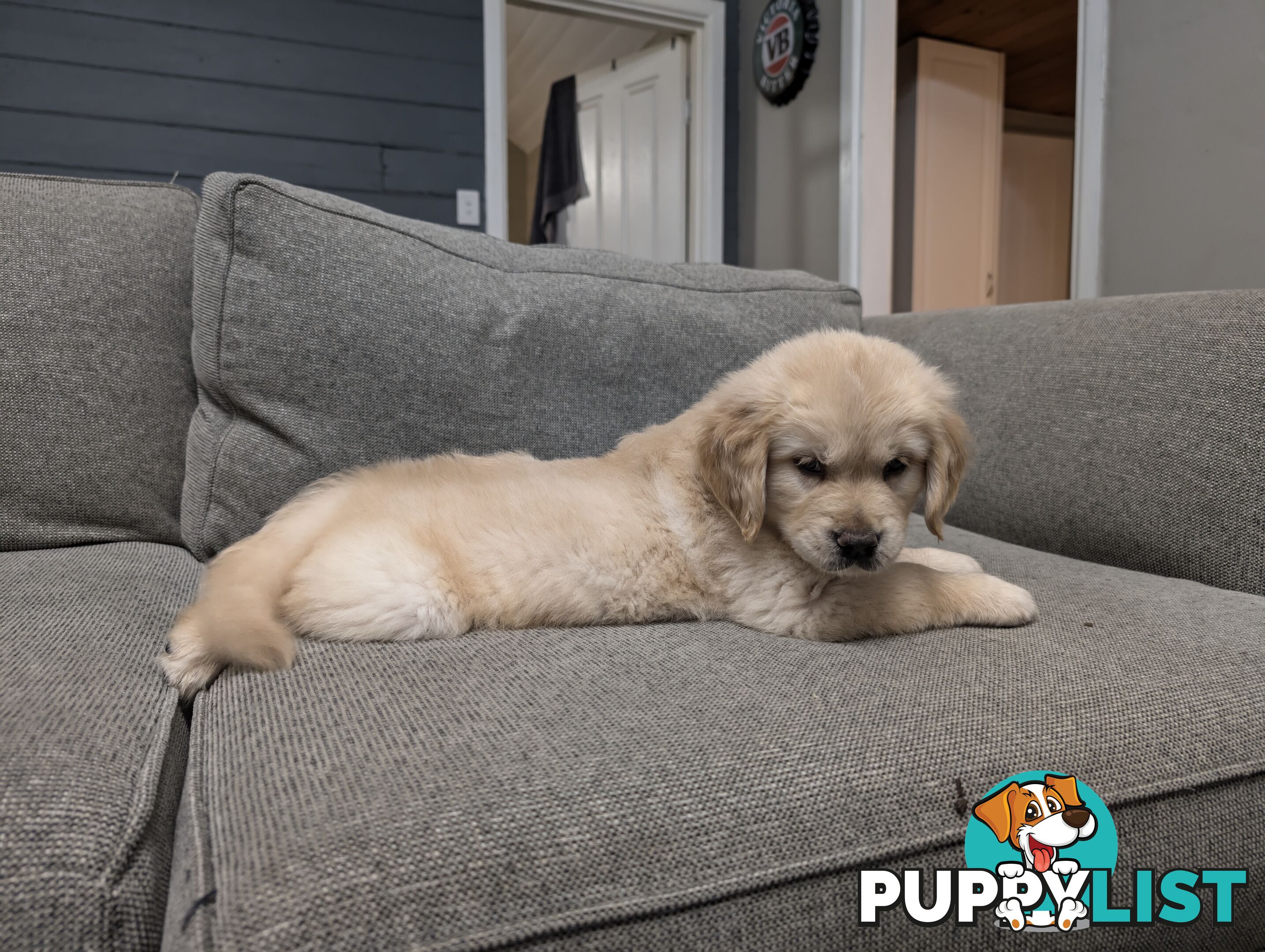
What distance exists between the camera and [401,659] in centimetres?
116

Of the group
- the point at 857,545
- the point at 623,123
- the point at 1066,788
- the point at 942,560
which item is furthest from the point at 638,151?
the point at 1066,788

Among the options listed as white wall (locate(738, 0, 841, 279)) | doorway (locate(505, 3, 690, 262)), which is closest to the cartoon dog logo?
white wall (locate(738, 0, 841, 279))

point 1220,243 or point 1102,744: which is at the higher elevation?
point 1220,243

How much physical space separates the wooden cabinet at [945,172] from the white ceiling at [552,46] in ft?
6.22

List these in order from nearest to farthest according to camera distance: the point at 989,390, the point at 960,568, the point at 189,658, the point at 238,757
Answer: the point at 238,757 → the point at 189,658 → the point at 960,568 → the point at 989,390

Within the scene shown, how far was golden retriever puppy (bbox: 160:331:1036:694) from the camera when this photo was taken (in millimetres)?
1287

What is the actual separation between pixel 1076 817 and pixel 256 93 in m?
4.59

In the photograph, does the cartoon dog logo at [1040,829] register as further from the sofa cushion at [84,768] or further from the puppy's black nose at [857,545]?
the sofa cushion at [84,768]

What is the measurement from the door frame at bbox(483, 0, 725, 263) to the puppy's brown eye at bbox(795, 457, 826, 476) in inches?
138

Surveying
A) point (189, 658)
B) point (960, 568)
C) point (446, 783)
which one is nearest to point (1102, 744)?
point (960, 568)

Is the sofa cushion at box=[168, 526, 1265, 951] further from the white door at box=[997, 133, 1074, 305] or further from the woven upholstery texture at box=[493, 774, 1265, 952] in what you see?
the white door at box=[997, 133, 1074, 305]

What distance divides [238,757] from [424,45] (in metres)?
4.37

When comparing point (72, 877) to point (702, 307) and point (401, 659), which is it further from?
point (702, 307)

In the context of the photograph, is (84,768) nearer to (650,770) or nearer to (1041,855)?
(650,770)
